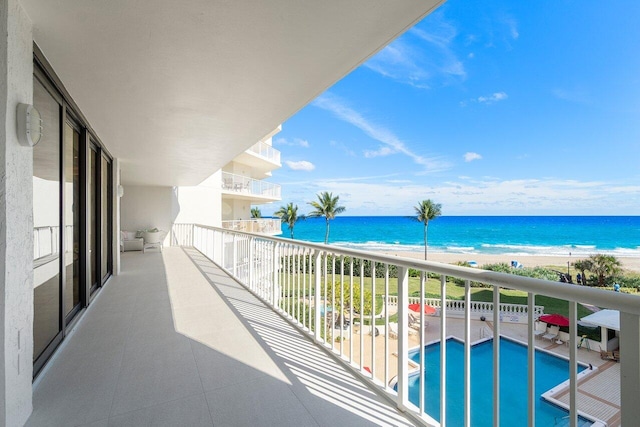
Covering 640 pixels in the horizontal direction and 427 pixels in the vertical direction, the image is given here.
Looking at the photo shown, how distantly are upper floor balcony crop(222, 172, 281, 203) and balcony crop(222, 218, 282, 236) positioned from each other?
1.42 metres

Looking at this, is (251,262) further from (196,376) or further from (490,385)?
(490,385)

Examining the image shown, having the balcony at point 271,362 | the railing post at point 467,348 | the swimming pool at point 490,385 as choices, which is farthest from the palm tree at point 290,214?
the railing post at point 467,348

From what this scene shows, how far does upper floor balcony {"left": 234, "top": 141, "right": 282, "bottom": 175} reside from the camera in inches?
622

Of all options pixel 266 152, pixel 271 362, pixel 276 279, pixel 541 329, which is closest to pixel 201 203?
pixel 266 152

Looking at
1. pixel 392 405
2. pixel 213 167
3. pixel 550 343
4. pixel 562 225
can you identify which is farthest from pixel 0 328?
pixel 562 225

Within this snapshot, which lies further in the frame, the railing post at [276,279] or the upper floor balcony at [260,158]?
the upper floor balcony at [260,158]

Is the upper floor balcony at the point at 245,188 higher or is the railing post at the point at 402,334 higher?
the upper floor balcony at the point at 245,188

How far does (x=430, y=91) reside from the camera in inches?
1359

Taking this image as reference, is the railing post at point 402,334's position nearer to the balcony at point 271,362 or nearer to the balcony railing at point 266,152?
the balcony at point 271,362

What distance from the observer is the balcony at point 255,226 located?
563 inches

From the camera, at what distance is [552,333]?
658cm

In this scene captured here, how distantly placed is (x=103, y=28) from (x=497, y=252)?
117ft

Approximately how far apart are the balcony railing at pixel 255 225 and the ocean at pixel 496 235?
62.7 ft

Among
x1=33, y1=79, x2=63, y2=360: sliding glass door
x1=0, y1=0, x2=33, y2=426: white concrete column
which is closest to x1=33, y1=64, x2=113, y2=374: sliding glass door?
x1=33, y1=79, x2=63, y2=360: sliding glass door
